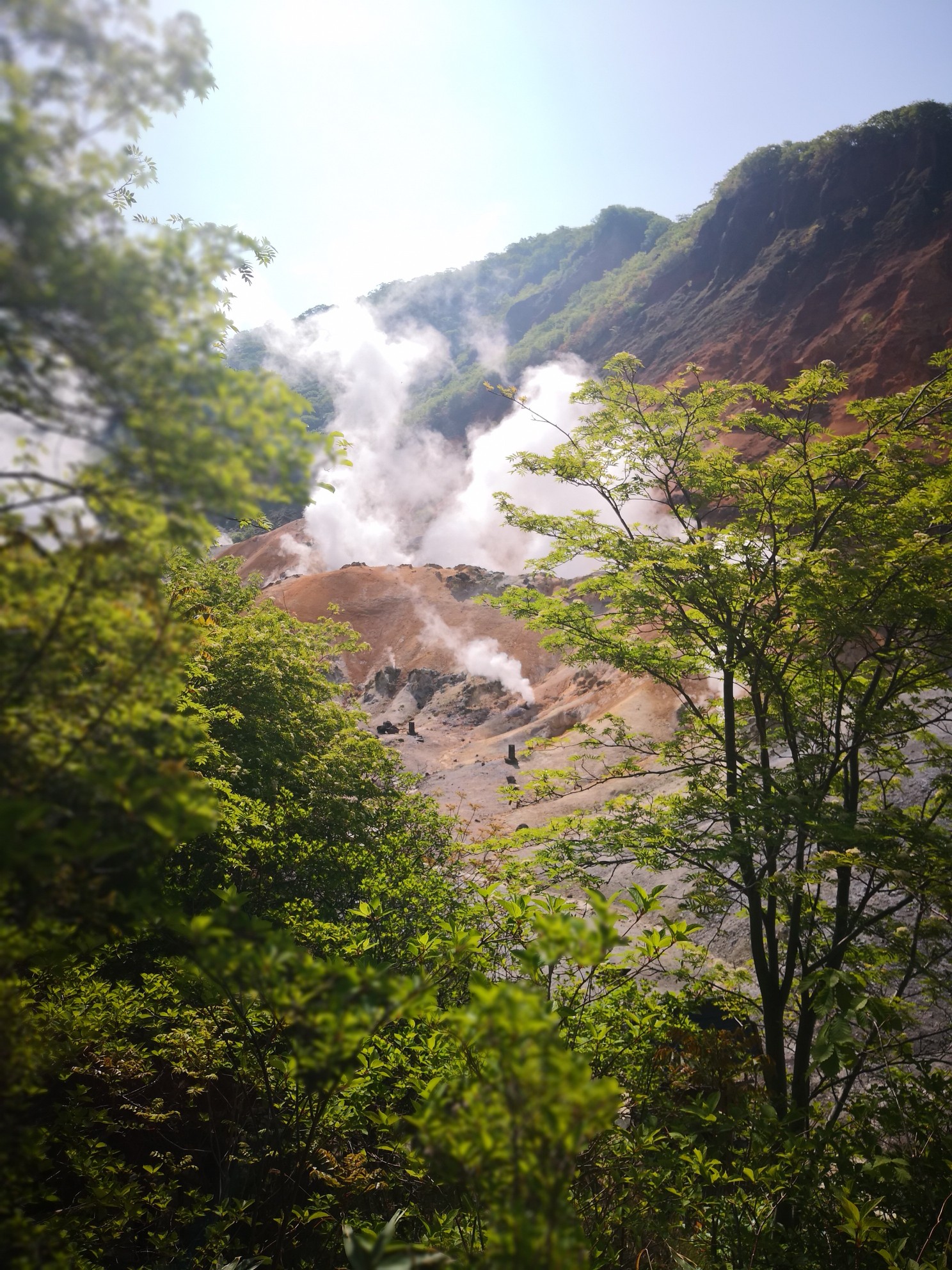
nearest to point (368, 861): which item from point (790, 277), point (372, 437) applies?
point (790, 277)

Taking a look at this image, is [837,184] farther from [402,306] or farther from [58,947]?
[402,306]

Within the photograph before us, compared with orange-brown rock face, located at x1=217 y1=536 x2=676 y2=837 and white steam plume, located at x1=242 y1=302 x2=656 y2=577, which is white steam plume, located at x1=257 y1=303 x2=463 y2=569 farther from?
orange-brown rock face, located at x1=217 y1=536 x2=676 y2=837

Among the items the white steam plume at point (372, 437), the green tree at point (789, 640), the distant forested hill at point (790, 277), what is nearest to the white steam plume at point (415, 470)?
the white steam plume at point (372, 437)

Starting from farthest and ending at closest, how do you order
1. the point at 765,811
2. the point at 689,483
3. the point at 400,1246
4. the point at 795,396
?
the point at 689,483, the point at 795,396, the point at 765,811, the point at 400,1246

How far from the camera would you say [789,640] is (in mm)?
5312

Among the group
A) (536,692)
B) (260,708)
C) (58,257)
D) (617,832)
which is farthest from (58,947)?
(536,692)

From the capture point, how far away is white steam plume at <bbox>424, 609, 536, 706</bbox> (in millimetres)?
32500

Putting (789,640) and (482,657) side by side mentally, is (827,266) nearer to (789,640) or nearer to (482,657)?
(482,657)

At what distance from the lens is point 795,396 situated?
4922mm

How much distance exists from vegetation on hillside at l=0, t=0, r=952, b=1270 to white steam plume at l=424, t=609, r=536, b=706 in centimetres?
2452

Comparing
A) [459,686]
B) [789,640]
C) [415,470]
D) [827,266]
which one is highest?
[827,266]

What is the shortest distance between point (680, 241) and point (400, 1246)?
73.5 m

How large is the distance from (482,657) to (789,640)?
31206 mm

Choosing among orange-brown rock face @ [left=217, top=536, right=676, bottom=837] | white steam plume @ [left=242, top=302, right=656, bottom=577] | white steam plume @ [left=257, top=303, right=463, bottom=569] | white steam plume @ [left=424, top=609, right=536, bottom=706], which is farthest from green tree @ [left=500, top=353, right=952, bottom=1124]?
white steam plume @ [left=257, top=303, right=463, bottom=569]
